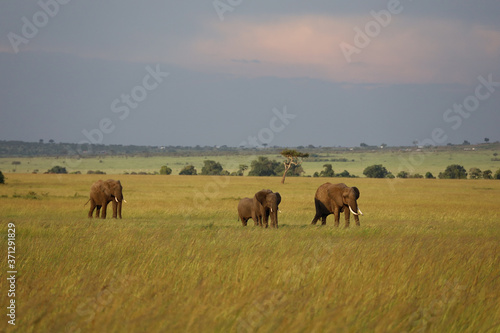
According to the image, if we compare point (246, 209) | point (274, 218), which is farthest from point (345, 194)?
point (246, 209)

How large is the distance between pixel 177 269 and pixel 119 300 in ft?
7.06

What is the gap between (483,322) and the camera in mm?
6480

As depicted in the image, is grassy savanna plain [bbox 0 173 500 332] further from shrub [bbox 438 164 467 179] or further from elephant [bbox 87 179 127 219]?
shrub [bbox 438 164 467 179]

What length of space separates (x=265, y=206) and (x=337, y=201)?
118 inches

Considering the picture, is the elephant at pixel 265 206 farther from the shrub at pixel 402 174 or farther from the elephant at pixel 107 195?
the shrub at pixel 402 174

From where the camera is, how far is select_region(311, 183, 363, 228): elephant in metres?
20.1

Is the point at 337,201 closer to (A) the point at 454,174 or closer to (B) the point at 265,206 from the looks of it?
(B) the point at 265,206

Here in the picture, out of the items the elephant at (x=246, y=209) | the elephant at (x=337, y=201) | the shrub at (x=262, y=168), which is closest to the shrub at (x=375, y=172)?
the shrub at (x=262, y=168)

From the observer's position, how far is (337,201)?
67.7ft

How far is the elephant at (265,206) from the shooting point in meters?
19.2

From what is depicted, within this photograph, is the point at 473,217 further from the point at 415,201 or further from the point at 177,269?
the point at 177,269

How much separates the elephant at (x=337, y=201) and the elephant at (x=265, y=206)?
7.49 ft

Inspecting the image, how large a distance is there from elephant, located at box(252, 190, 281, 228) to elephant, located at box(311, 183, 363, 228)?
7.49ft

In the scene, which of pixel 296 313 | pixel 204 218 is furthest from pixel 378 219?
pixel 296 313
